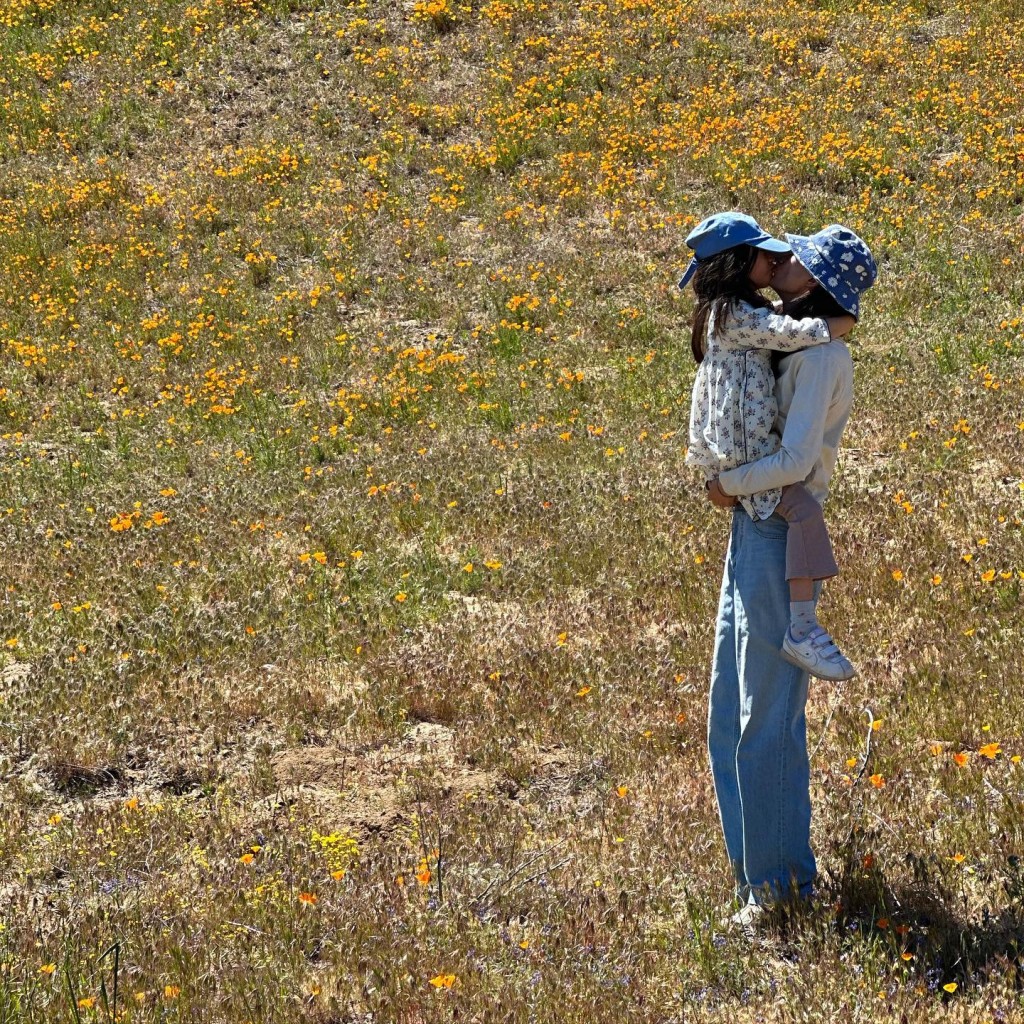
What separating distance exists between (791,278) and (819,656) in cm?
122

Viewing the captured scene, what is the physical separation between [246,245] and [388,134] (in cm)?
358

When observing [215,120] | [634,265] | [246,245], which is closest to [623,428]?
[634,265]

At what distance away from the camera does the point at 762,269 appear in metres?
3.85

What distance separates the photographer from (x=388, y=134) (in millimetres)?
17906

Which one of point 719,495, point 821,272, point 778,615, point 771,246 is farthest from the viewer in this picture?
point 719,495

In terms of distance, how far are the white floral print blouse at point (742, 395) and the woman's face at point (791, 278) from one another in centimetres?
9

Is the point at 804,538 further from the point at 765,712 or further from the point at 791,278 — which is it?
the point at 791,278

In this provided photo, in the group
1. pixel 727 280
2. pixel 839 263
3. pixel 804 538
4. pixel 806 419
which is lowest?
pixel 804 538

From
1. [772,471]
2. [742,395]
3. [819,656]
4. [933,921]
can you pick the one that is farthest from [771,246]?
[933,921]

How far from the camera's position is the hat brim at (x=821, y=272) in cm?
367

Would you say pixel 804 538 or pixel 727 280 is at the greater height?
pixel 727 280

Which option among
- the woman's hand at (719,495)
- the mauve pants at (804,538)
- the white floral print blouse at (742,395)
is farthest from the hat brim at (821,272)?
the woman's hand at (719,495)

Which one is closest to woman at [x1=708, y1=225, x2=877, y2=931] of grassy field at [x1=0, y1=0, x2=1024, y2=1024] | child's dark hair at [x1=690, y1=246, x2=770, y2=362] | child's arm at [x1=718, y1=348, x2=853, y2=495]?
child's arm at [x1=718, y1=348, x2=853, y2=495]

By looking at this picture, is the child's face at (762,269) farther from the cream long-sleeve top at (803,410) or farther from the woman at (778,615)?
the cream long-sleeve top at (803,410)
